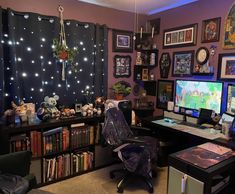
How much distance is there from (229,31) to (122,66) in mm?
1595

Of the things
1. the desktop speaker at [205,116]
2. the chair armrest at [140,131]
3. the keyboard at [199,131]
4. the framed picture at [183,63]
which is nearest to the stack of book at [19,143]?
the chair armrest at [140,131]

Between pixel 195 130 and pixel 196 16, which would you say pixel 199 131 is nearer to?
pixel 195 130

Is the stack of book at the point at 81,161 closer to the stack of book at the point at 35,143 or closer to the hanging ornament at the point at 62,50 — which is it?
the stack of book at the point at 35,143

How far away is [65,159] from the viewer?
2.67m

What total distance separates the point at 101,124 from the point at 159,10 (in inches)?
82.6

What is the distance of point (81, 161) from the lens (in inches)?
110

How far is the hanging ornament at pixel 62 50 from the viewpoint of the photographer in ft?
8.78

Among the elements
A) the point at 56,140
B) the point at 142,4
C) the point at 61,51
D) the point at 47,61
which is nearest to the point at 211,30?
the point at 142,4

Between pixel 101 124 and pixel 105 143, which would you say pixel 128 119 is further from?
pixel 105 143

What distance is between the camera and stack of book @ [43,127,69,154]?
8.22 feet

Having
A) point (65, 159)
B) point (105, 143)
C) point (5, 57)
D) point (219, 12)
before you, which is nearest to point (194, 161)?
point (105, 143)

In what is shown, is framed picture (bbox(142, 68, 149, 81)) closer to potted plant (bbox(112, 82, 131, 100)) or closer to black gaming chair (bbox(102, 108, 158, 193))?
potted plant (bbox(112, 82, 131, 100))

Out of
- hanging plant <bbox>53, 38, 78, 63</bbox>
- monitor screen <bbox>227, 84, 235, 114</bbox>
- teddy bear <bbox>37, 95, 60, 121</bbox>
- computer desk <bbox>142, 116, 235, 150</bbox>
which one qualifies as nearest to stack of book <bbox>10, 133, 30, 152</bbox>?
teddy bear <bbox>37, 95, 60, 121</bbox>

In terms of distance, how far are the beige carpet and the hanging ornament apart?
136 cm
